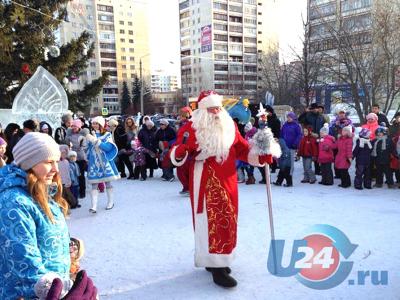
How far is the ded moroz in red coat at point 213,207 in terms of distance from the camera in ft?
11.4

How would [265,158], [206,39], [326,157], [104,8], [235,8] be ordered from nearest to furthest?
[265,158] < [326,157] < [104,8] < [206,39] < [235,8]

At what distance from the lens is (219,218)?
11.5ft

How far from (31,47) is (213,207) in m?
14.6

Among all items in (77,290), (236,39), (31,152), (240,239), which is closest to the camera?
(77,290)

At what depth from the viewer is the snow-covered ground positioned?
3.43m

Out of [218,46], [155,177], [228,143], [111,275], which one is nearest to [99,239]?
[111,275]

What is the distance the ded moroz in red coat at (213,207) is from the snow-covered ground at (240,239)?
0.35 meters

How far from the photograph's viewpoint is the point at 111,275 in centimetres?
384

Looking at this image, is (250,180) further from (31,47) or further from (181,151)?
(31,47)

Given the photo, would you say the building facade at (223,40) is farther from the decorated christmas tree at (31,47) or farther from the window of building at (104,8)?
the decorated christmas tree at (31,47)

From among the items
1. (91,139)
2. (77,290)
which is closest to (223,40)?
(91,139)

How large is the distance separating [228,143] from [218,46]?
8831cm

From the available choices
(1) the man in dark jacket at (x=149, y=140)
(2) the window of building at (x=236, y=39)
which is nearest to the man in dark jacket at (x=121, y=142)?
(1) the man in dark jacket at (x=149, y=140)

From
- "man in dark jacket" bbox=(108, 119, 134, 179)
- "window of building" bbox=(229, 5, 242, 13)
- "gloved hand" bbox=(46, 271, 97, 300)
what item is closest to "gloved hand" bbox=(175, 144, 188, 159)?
"gloved hand" bbox=(46, 271, 97, 300)
